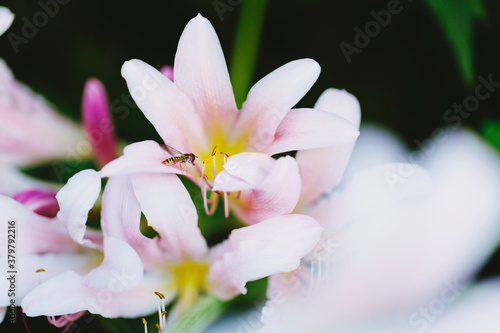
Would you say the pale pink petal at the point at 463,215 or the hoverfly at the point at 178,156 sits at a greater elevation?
the pale pink petal at the point at 463,215

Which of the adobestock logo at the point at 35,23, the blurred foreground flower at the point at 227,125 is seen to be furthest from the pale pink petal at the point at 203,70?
the adobestock logo at the point at 35,23

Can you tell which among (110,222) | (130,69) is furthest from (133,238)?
(130,69)

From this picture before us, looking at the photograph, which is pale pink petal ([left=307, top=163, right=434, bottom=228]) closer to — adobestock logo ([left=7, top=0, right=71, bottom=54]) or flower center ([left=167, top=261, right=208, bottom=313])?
flower center ([left=167, top=261, right=208, bottom=313])

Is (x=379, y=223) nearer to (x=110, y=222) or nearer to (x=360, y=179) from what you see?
(x=360, y=179)

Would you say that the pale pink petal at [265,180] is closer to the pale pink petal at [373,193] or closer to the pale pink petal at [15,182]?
the pale pink petal at [373,193]

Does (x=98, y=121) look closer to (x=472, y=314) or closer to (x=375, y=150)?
(x=375, y=150)

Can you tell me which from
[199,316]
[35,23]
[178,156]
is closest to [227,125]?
[178,156]
